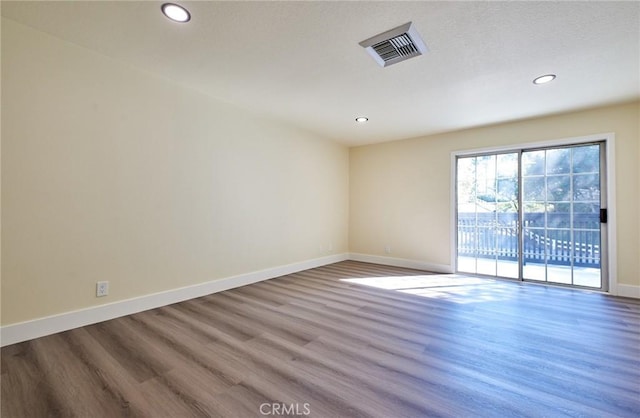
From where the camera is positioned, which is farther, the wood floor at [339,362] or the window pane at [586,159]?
the window pane at [586,159]

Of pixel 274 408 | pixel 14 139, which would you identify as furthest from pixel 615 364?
pixel 14 139

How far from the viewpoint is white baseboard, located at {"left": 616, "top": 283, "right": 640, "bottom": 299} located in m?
3.30

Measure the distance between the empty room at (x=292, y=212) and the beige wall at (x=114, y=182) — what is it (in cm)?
2

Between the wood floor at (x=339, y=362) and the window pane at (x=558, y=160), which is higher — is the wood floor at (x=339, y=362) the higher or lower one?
the lower one

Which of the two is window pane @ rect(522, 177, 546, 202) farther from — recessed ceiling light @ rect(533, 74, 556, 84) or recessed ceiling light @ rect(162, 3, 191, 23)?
recessed ceiling light @ rect(162, 3, 191, 23)

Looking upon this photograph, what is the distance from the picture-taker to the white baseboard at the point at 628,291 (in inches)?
130

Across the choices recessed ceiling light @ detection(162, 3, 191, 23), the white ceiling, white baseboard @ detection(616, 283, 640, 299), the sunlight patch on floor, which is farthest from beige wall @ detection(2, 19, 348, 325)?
white baseboard @ detection(616, 283, 640, 299)

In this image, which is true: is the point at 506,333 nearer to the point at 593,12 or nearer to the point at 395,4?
the point at 593,12

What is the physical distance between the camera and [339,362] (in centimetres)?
185

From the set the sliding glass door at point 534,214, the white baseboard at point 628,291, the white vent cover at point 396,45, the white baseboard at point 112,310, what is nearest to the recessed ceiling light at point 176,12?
the white vent cover at point 396,45

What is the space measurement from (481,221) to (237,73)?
168 inches

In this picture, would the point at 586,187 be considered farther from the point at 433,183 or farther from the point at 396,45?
the point at 396,45

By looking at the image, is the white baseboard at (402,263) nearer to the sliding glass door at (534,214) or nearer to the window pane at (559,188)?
the sliding glass door at (534,214)

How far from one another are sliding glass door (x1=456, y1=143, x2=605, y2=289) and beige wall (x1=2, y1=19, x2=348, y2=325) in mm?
3394
